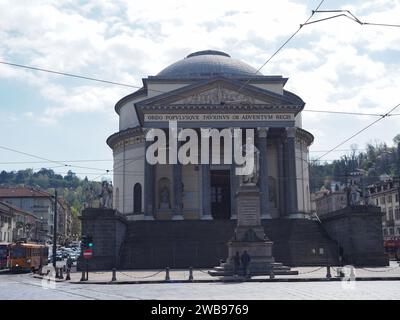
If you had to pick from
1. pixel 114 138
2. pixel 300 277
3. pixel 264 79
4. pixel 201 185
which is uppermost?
pixel 264 79

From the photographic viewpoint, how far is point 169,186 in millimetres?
55000

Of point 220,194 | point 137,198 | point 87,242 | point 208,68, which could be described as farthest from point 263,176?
point 87,242

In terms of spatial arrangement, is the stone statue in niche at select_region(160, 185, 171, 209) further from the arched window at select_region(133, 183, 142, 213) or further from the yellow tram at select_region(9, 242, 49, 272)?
the yellow tram at select_region(9, 242, 49, 272)

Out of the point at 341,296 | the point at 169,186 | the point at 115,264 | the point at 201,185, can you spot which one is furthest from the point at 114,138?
the point at 341,296

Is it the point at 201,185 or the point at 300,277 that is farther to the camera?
the point at 201,185

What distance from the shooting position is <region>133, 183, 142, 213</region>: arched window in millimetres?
58688

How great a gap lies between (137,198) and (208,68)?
53.7ft

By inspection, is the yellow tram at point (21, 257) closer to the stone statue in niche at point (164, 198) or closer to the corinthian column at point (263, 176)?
the stone statue in niche at point (164, 198)

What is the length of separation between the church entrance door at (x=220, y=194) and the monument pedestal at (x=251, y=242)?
24.0 meters

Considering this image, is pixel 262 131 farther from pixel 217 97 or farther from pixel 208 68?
pixel 208 68

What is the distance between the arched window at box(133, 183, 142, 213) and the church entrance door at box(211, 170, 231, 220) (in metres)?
8.50

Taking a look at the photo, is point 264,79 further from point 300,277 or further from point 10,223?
point 10,223

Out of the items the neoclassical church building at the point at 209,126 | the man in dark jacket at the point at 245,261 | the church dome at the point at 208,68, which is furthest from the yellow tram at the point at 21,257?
the man in dark jacket at the point at 245,261
